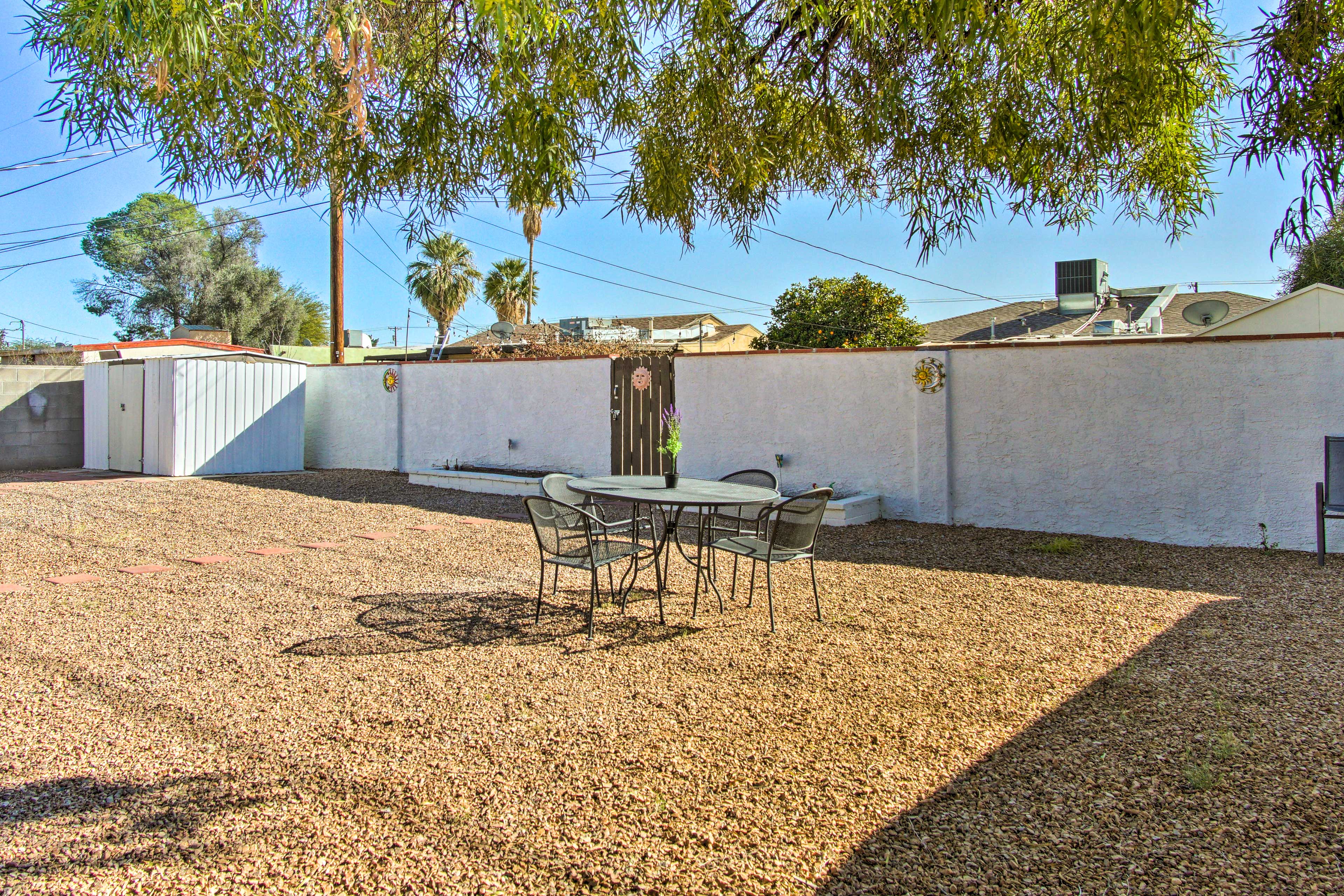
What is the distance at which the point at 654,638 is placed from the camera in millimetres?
4812

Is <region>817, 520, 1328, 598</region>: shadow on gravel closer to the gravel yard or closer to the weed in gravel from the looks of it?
the gravel yard

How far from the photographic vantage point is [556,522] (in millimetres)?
5199

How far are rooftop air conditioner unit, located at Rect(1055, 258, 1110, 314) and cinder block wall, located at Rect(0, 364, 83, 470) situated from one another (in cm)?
1806

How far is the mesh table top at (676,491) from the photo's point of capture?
16.4 ft

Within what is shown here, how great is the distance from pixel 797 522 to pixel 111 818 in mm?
3489

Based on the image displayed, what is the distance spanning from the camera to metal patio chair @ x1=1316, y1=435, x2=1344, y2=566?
6.66 metres

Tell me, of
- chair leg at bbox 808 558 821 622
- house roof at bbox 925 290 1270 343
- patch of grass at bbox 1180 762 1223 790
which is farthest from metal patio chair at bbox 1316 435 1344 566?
patch of grass at bbox 1180 762 1223 790

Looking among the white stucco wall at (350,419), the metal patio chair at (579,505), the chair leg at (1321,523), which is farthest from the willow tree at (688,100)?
the white stucco wall at (350,419)

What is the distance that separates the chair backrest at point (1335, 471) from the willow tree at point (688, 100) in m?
4.17

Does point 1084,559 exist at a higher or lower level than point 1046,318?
lower

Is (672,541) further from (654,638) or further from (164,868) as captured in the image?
(164,868)

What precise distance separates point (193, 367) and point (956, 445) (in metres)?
11.4

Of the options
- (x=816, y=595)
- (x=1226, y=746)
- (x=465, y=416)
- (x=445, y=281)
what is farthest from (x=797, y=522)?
(x=445, y=281)

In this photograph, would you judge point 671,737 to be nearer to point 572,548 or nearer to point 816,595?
point 816,595
